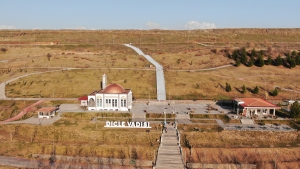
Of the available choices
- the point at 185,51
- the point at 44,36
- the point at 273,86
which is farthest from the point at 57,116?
the point at 44,36

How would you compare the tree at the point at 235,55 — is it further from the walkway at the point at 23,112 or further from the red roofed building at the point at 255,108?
the walkway at the point at 23,112

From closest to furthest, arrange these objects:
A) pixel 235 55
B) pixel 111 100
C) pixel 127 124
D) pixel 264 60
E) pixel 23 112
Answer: pixel 127 124, pixel 23 112, pixel 111 100, pixel 264 60, pixel 235 55

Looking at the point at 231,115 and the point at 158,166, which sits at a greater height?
the point at 231,115

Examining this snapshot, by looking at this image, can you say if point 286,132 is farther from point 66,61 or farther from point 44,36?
point 44,36

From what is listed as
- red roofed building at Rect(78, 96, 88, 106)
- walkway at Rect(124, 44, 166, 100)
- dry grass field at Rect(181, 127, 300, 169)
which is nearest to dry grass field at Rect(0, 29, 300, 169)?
dry grass field at Rect(181, 127, 300, 169)

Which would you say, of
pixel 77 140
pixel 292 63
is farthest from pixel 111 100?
pixel 292 63

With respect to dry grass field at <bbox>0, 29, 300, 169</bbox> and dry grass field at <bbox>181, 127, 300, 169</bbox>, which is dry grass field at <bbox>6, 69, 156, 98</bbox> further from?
dry grass field at <bbox>181, 127, 300, 169</bbox>

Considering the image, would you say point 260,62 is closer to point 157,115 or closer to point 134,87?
point 134,87

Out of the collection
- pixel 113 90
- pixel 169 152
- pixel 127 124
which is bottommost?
pixel 169 152
